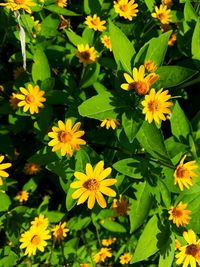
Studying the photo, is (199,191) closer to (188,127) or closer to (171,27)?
(188,127)

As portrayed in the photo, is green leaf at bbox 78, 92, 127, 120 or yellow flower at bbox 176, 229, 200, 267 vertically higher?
green leaf at bbox 78, 92, 127, 120

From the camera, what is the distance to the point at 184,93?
10.8 ft

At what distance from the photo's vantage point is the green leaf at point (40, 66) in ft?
7.75

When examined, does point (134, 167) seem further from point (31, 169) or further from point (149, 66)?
point (31, 169)

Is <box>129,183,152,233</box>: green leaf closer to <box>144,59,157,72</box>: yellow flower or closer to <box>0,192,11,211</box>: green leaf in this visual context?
<box>144,59,157,72</box>: yellow flower

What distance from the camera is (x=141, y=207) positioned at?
7.45 feet

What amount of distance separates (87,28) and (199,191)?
1504 mm

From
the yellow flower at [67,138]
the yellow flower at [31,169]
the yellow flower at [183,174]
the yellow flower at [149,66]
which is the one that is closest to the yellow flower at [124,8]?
the yellow flower at [149,66]

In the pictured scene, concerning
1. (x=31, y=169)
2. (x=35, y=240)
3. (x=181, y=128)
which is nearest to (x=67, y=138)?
(x=181, y=128)

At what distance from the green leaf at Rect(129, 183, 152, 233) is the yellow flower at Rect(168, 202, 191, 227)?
0.51 ft

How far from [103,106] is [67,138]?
11.6 inches

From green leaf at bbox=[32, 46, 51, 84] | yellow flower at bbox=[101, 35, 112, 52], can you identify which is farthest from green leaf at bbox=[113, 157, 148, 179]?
yellow flower at bbox=[101, 35, 112, 52]

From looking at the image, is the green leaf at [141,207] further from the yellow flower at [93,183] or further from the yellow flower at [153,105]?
the yellow flower at [153,105]

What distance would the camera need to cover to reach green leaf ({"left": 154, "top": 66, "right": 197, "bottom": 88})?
6.37ft
